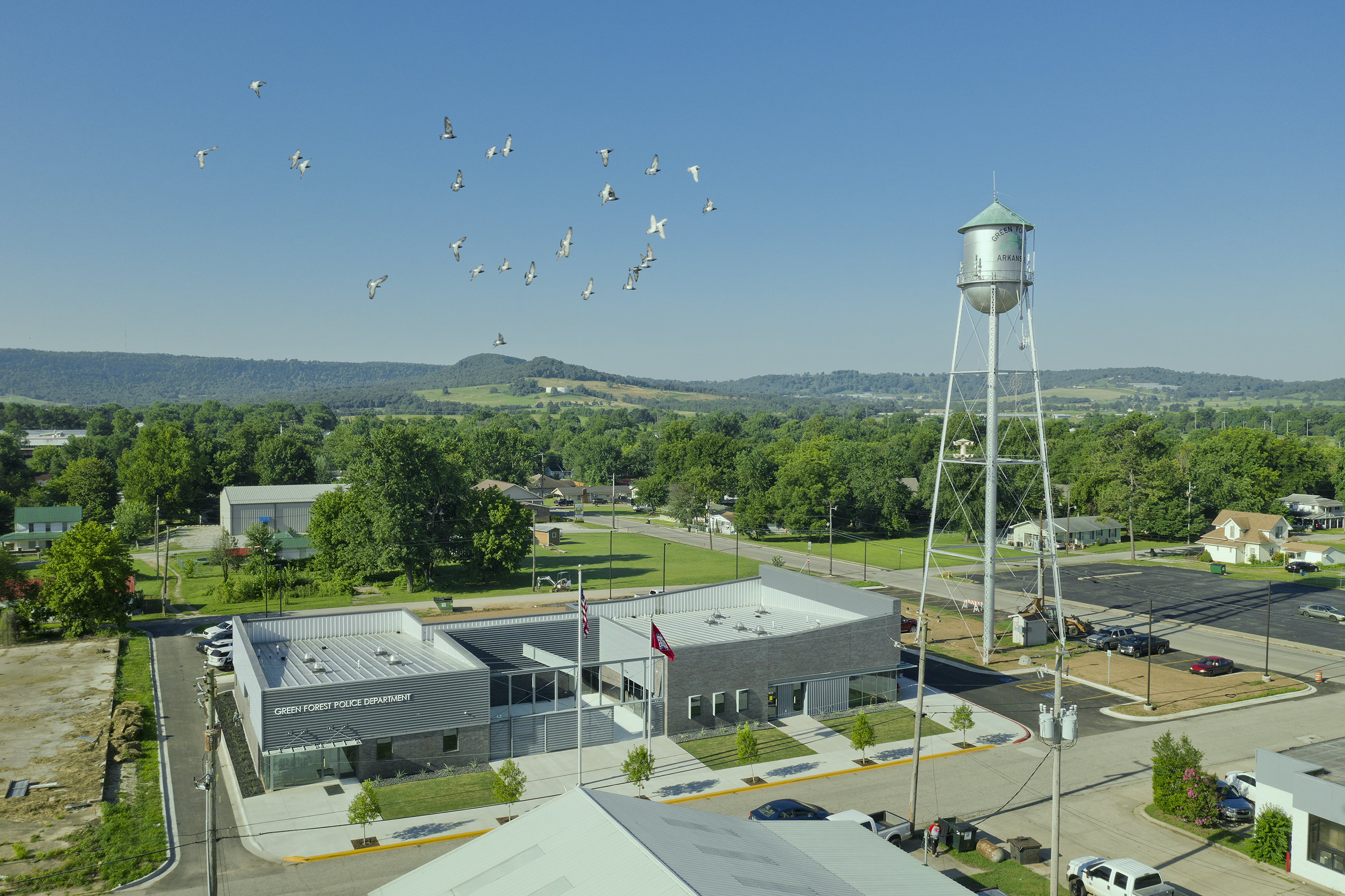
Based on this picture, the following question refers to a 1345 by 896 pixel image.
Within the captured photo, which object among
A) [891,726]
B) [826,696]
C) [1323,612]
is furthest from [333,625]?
[1323,612]

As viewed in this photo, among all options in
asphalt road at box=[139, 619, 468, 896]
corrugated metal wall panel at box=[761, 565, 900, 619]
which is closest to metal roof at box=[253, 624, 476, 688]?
asphalt road at box=[139, 619, 468, 896]

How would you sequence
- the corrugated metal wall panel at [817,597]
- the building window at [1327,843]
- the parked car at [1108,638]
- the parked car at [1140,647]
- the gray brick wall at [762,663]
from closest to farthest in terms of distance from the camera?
the building window at [1327,843] → the gray brick wall at [762,663] → the corrugated metal wall panel at [817,597] → the parked car at [1140,647] → the parked car at [1108,638]

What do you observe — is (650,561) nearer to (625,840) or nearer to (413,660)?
(413,660)

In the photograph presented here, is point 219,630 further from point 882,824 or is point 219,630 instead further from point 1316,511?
point 1316,511

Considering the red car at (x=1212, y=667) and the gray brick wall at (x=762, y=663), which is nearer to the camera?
the gray brick wall at (x=762, y=663)

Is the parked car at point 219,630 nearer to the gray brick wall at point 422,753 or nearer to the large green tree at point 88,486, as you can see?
the gray brick wall at point 422,753

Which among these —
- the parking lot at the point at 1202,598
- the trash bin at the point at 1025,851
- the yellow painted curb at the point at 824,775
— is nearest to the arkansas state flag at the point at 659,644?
the yellow painted curb at the point at 824,775
